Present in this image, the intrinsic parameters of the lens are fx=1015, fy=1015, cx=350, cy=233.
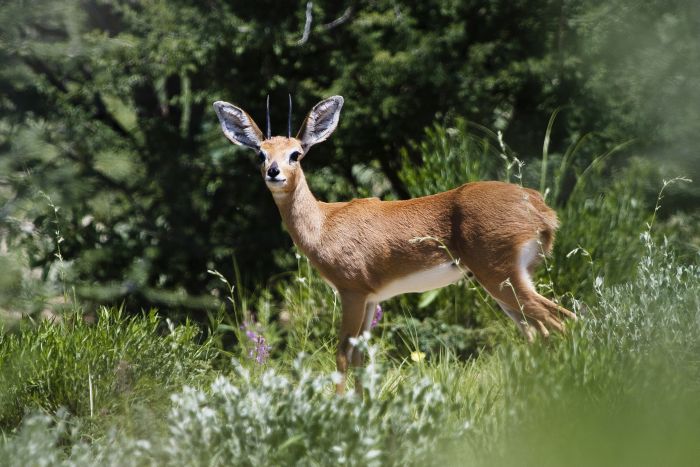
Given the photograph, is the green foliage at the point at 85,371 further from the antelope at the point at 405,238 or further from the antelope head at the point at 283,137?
the antelope head at the point at 283,137

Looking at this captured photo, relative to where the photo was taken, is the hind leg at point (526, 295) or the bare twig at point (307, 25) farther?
the bare twig at point (307, 25)

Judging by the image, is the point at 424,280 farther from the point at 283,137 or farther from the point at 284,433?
the point at 284,433

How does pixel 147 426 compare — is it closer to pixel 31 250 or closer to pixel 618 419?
pixel 618 419

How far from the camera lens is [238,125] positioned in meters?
5.34

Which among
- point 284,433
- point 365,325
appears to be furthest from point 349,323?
point 284,433

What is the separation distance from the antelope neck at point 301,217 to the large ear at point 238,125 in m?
0.30

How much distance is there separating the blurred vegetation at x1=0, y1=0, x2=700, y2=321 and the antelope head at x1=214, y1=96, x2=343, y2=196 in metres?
1.84

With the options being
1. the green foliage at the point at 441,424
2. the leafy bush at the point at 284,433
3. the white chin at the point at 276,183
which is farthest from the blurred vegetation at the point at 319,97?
the leafy bush at the point at 284,433

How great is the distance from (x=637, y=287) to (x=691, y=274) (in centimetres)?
25

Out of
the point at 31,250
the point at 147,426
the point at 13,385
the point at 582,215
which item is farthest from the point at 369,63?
the point at 147,426

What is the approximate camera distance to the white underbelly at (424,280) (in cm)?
510

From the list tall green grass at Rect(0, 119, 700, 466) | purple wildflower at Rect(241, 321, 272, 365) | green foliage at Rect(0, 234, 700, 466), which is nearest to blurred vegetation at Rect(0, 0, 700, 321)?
tall green grass at Rect(0, 119, 700, 466)

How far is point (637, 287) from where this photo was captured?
4.86 m

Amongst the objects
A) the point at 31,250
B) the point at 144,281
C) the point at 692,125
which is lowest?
the point at 144,281
